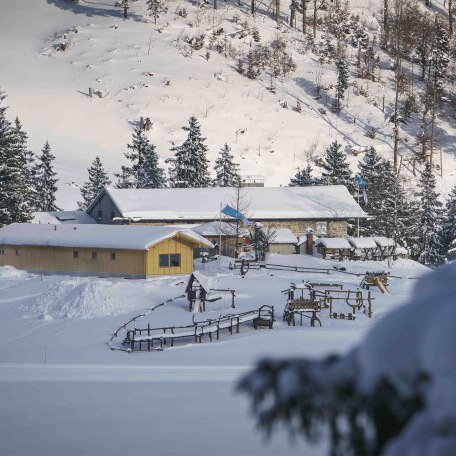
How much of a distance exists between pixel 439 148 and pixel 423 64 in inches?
909

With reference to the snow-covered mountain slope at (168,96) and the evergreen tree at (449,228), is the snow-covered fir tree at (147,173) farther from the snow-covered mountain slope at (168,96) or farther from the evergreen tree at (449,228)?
the evergreen tree at (449,228)

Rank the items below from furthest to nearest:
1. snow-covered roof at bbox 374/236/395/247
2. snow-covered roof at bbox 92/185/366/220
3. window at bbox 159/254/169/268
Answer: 1. snow-covered roof at bbox 92/185/366/220
2. snow-covered roof at bbox 374/236/395/247
3. window at bbox 159/254/169/268

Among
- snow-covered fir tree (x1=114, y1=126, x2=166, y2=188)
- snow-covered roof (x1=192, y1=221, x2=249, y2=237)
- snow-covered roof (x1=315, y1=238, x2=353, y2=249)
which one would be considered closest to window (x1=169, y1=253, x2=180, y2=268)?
snow-covered roof (x1=192, y1=221, x2=249, y2=237)

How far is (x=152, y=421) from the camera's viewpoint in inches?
496

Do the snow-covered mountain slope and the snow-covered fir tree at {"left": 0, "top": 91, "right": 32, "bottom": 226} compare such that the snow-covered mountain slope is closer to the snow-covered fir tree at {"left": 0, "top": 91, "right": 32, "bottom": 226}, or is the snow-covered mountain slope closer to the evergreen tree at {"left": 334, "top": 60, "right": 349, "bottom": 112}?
the evergreen tree at {"left": 334, "top": 60, "right": 349, "bottom": 112}

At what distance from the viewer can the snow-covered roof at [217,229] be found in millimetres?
49219

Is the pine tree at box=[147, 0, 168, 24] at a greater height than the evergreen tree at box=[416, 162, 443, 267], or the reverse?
the pine tree at box=[147, 0, 168, 24]

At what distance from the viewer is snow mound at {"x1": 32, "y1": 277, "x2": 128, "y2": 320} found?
94.6ft

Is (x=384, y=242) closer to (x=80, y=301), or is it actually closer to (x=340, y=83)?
(x=80, y=301)

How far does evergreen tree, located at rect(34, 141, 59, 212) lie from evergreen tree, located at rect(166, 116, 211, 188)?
13.3m

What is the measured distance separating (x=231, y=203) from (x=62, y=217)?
16247mm

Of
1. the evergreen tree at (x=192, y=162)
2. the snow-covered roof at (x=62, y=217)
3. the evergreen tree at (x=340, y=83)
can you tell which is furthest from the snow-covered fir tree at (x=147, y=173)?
the evergreen tree at (x=340, y=83)

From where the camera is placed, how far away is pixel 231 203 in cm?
5469

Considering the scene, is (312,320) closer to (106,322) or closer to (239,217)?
(106,322)
